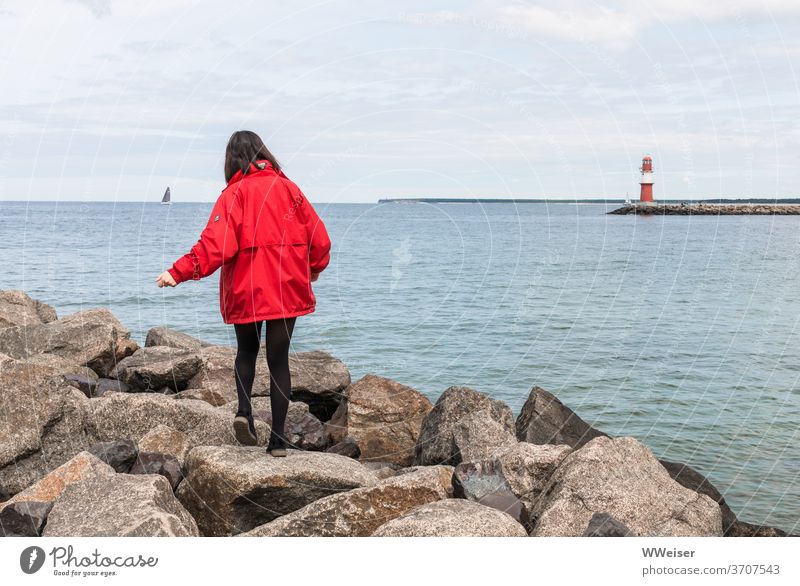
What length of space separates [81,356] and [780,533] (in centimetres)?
924

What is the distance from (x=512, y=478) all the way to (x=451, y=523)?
6.19 ft

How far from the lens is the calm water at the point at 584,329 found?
13359 mm

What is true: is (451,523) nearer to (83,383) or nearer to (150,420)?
(150,420)

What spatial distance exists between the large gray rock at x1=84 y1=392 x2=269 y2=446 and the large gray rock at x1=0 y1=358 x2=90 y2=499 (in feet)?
0.58

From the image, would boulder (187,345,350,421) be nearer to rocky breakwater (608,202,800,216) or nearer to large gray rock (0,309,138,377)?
large gray rock (0,309,138,377)

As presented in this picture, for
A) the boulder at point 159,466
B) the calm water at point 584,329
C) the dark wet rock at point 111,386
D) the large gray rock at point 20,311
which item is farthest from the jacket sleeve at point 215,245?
the large gray rock at point 20,311

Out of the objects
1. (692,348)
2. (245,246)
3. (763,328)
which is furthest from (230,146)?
(763,328)

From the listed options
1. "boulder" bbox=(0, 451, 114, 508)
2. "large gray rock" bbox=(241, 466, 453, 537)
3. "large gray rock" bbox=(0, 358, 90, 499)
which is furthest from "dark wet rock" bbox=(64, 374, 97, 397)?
"large gray rock" bbox=(241, 466, 453, 537)

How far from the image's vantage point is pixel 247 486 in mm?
6125

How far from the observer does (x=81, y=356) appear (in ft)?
38.7

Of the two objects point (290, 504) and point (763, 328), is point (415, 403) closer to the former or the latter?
point (290, 504)

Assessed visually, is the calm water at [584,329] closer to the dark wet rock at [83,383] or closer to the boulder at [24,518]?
the dark wet rock at [83,383]

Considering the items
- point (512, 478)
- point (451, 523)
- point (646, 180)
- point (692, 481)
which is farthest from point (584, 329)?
point (646, 180)

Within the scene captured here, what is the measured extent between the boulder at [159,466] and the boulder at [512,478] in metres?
2.26
